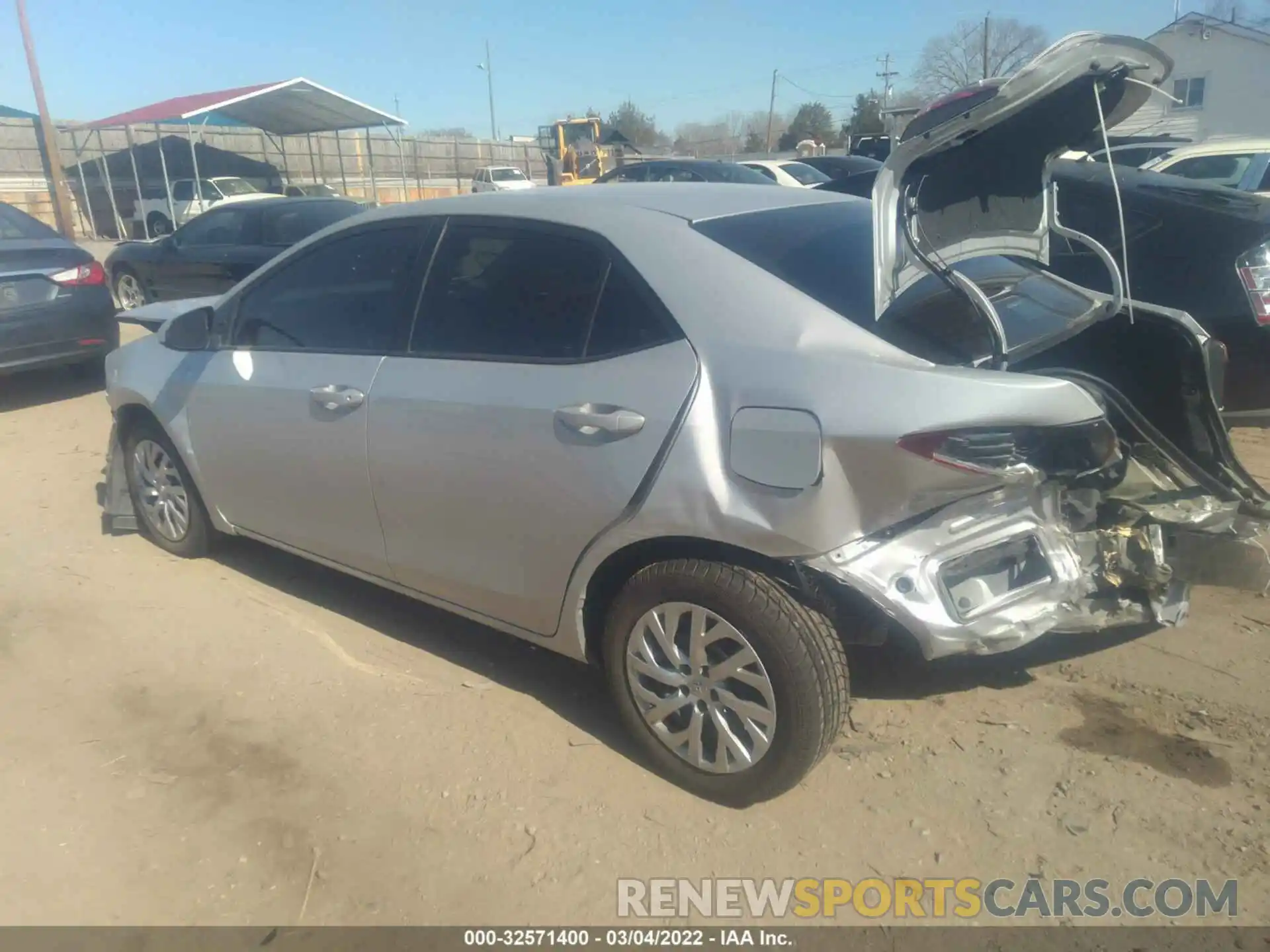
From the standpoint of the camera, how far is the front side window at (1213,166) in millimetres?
11250

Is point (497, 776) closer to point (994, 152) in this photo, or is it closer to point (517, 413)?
point (517, 413)

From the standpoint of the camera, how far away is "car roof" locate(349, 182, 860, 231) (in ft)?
10.2

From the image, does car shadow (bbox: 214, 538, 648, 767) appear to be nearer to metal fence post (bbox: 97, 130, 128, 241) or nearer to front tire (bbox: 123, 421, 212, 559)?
front tire (bbox: 123, 421, 212, 559)

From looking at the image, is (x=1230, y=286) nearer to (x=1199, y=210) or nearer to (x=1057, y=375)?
(x=1199, y=210)

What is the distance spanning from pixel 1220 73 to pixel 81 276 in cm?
3886

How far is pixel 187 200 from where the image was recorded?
26.0m

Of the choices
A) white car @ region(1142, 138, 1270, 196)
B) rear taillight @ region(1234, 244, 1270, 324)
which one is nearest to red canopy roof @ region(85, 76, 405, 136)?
white car @ region(1142, 138, 1270, 196)

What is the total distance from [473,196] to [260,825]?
2.22m

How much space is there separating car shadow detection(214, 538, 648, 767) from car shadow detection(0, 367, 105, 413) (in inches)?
175

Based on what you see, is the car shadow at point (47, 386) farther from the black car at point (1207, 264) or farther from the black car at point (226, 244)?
the black car at point (1207, 264)

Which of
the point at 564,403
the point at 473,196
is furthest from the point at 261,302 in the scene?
the point at 564,403

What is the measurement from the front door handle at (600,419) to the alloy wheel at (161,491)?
8.28 feet

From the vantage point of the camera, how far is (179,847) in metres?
2.80

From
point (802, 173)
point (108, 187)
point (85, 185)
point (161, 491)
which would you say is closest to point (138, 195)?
point (108, 187)
